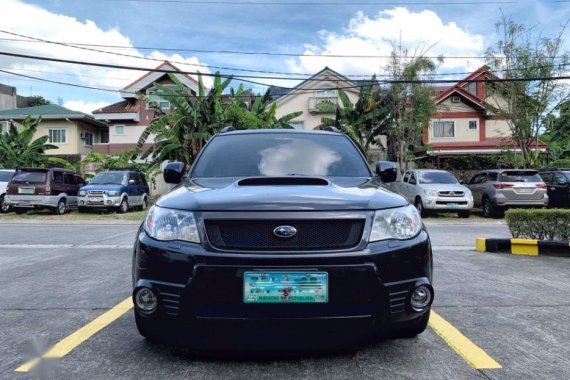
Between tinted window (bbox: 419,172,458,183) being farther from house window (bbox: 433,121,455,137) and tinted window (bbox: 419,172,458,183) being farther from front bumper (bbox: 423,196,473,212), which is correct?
house window (bbox: 433,121,455,137)

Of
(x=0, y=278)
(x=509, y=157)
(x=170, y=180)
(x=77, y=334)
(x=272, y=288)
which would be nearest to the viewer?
(x=272, y=288)

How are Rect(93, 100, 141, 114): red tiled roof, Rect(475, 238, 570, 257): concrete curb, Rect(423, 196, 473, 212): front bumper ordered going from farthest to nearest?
1. Rect(93, 100, 141, 114): red tiled roof
2. Rect(423, 196, 473, 212): front bumper
3. Rect(475, 238, 570, 257): concrete curb

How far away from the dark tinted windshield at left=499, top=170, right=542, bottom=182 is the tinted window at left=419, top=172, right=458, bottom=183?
1.60 metres

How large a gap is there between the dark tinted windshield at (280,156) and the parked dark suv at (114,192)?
47.9ft

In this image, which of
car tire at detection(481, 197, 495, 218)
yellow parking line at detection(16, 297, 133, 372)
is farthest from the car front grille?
car tire at detection(481, 197, 495, 218)

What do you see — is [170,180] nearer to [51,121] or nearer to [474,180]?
[474,180]

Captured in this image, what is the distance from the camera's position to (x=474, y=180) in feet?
59.9

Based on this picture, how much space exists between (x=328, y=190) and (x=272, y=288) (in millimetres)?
818

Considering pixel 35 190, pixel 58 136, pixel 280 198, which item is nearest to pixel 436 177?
pixel 35 190

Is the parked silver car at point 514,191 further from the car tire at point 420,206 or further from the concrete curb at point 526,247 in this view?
the concrete curb at point 526,247

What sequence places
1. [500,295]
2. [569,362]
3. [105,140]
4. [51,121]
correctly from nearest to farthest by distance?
1. [569,362]
2. [500,295]
3. [51,121]
4. [105,140]

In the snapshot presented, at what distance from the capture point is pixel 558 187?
16.8 m

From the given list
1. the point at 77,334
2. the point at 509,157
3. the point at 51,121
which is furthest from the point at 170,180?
the point at 51,121

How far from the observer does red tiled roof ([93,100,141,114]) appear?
1447 inches
